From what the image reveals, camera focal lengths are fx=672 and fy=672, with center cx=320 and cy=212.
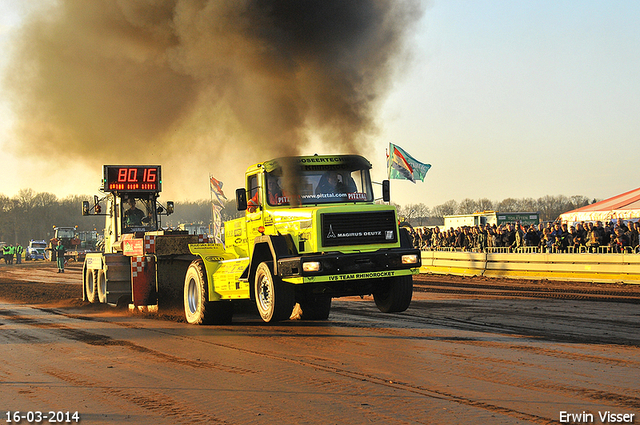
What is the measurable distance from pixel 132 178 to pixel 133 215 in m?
1.00

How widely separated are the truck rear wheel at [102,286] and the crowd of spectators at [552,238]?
14.4 metres

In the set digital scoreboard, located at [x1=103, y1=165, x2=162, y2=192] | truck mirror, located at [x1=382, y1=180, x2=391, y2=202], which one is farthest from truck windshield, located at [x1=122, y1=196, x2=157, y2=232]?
truck mirror, located at [x1=382, y1=180, x2=391, y2=202]

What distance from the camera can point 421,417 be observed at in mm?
5262

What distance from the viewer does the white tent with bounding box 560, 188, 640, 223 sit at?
31.8 m

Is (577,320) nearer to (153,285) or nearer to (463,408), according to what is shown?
(463,408)

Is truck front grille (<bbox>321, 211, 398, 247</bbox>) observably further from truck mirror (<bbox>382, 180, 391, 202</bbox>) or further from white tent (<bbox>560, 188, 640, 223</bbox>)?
white tent (<bbox>560, 188, 640, 223</bbox>)

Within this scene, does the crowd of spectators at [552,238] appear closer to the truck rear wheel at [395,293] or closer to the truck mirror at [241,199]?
the truck rear wheel at [395,293]

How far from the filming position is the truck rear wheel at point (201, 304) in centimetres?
1157

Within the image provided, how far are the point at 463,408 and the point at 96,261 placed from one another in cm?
1226

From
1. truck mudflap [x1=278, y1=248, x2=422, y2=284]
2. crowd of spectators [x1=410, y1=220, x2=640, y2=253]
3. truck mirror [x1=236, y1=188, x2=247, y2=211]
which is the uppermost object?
truck mirror [x1=236, y1=188, x2=247, y2=211]

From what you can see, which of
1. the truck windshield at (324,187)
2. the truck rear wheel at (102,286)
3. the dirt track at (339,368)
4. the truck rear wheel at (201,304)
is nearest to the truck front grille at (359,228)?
the truck windshield at (324,187)

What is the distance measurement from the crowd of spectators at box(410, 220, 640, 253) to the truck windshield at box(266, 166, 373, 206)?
12.5m

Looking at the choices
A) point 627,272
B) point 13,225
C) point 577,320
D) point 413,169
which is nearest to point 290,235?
point 577,320

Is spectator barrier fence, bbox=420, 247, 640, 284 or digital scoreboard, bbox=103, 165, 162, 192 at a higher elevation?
digital scoreboard, bbox=103, 165, 162, 192
